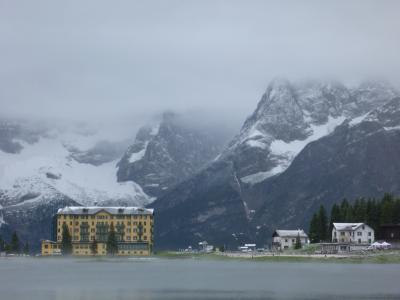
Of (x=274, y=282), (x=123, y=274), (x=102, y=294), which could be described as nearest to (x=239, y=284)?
(x=274, y=282)

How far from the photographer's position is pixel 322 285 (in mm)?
125062

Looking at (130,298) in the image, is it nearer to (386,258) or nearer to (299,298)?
(299,298)

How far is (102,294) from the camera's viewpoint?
11762 cm

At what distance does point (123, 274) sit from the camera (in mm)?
162375

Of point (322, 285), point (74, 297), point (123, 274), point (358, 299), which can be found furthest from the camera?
point (123, 274)

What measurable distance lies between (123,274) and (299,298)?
189 feet

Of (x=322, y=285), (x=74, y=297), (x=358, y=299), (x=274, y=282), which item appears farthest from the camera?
(x=274, y=282)

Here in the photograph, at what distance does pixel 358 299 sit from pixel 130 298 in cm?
2532

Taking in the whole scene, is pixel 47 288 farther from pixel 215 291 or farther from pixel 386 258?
pixel 386 258

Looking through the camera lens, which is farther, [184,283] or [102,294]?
[184,283]

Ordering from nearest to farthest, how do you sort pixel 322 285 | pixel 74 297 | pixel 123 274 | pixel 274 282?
pixel 74 297 < pixel 322 285 < pixel 274 282 < pixel 123 274

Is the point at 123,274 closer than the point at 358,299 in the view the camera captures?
No

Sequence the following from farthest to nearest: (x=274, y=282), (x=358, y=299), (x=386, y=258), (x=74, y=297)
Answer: (x=386, y=258)
(x=274, y=282)
(x=74, y=297)
(x=358, y=299)

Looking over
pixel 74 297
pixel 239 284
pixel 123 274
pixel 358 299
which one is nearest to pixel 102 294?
pixel 74 297
